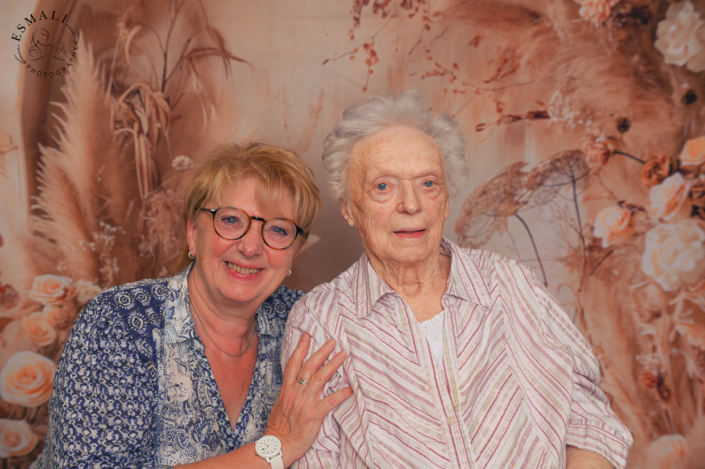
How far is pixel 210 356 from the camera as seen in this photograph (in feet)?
6.46

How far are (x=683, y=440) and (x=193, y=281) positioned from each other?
2439 millimetres

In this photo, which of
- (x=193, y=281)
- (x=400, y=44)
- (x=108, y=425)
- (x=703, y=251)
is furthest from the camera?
(x=400, y=44)

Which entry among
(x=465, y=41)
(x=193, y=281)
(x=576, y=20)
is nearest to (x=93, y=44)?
(x=193, y=281)

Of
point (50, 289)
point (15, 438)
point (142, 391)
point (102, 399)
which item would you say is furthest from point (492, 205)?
point (15, 438)

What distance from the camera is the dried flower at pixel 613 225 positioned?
8.86ft

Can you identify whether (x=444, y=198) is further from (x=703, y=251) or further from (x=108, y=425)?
(x=703, y=251)

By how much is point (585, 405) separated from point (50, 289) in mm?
2412

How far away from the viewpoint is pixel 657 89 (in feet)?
8.68

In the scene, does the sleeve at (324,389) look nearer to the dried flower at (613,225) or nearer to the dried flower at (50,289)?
the dried flower at (50,289)

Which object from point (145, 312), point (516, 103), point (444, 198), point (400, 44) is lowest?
point (145, 312)

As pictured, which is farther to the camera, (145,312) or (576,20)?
(576,20)

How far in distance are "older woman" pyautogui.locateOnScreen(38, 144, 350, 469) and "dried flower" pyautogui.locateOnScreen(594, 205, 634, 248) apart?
1532 millimetres

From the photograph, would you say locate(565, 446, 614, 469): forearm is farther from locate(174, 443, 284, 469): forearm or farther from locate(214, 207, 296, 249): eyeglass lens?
locate(214, 207, 296, 249): eyeglass lens

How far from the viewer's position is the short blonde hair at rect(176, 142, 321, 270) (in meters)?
1.90
